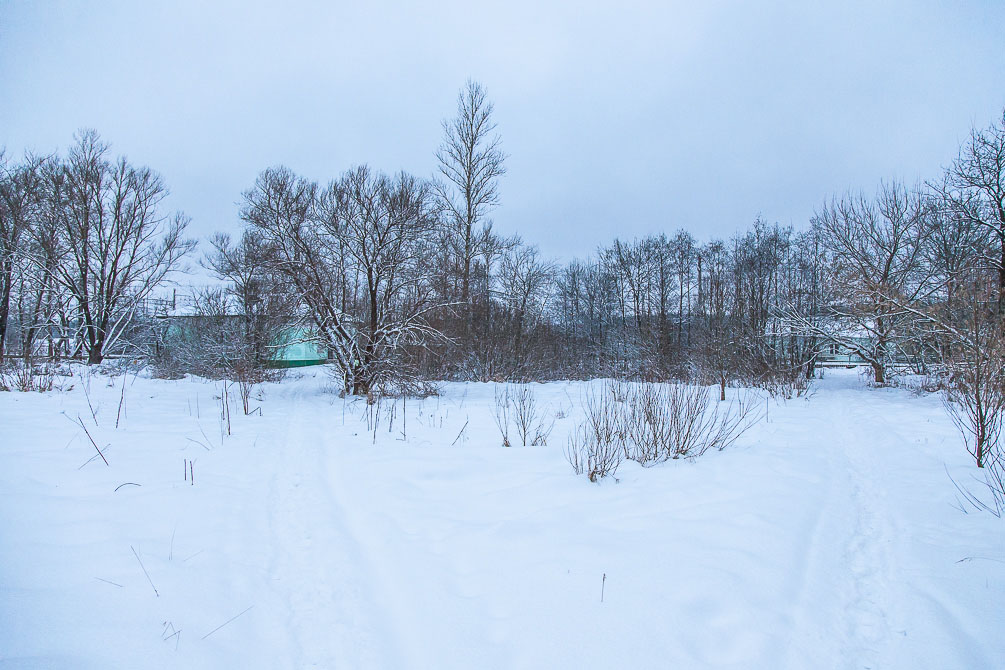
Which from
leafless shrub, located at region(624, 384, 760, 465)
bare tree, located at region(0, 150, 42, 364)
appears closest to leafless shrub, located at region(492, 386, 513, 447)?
leafless shrub, located at region(624, 384, 760, 465)

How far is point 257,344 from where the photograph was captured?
17406 millimetres

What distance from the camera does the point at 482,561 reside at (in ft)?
10.3

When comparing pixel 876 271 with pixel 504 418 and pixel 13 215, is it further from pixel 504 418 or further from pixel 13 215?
pixel 13 215

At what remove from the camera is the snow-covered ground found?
2188 millimetres

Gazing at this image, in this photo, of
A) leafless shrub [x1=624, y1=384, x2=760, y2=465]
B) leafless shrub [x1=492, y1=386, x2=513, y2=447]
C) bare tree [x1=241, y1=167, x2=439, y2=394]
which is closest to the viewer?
leafless shrub [x1=624, y1=384, x2=760, y2=465]

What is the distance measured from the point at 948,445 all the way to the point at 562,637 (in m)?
7.46

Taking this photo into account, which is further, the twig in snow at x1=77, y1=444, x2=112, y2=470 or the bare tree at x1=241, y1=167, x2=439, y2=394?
the bare tree at x1=241, y1=167, x2=439, y2=394

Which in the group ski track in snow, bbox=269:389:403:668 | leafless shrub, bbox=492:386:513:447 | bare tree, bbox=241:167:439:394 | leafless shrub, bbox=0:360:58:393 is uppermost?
bare tree, bbox=241:167:439:394

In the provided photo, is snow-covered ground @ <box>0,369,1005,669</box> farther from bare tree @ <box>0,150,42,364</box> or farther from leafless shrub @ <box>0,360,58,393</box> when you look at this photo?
bare tree @ <box>0,150,42,364</box>

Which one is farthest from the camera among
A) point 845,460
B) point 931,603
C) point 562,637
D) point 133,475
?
point 845,460

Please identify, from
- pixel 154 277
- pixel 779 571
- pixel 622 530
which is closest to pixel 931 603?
pixel 779 571

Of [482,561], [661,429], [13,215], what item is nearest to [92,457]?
[482,561]

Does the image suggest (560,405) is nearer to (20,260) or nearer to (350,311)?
(350,311)

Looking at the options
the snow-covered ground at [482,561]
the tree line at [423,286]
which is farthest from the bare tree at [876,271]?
the snow-covered ground at [482,561]
